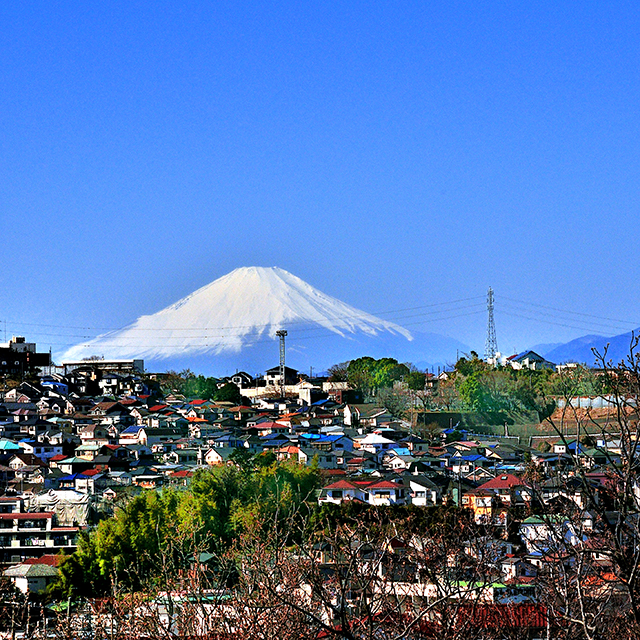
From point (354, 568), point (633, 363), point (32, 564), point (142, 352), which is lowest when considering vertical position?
point (32, 564)

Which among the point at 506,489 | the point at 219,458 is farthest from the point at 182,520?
the point at 219,458

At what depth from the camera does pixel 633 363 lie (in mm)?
4996

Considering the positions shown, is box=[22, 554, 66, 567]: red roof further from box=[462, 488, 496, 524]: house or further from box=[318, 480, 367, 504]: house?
box=[462, 488, 496, 524]: house

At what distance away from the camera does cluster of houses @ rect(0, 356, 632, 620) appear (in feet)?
62.4

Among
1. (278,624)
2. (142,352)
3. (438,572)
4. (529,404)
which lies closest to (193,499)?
(438,572)

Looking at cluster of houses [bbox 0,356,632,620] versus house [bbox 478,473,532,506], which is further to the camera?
house [bbox 478,473,532,506]

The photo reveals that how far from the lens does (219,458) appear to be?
28469 millimetres

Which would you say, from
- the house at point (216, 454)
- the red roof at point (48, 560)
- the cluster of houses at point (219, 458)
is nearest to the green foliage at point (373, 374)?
the cluster of houses at point (219, 458)

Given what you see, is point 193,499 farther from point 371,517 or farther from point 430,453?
point 430,453

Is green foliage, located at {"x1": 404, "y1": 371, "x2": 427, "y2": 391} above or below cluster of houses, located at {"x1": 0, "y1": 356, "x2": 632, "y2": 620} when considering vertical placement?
above

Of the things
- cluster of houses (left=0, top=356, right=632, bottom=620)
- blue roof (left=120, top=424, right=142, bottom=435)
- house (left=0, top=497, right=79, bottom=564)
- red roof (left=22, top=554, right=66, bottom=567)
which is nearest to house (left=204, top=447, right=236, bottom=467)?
cluster of houses (left=0, top=356, right=632, bottom=620)

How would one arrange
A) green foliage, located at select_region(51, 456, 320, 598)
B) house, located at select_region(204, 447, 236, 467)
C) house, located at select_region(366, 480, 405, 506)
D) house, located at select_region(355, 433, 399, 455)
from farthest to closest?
house, located at select_region(355, 433, 399, 455) < house, located at select_region(204, 447, 236, 467) < house, located at select_region(366, 480, 405, 506) < green foliage, located at select_region(51, 456, 320, 598)

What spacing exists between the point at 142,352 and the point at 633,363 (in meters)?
152

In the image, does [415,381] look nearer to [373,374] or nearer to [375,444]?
[373,374]
